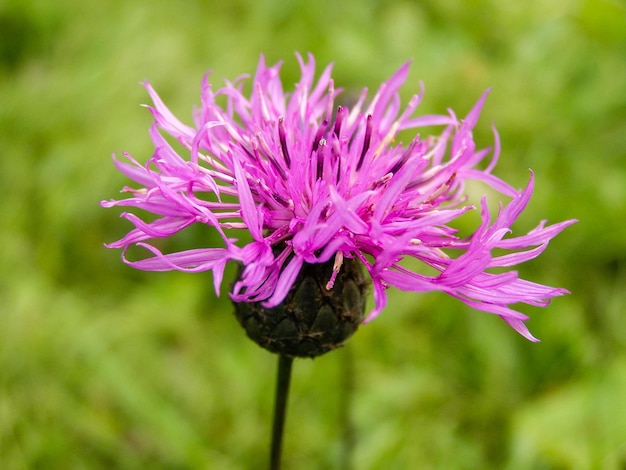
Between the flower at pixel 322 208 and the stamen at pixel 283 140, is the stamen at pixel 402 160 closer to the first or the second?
the flower at pixel 322 208

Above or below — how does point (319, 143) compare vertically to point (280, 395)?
above

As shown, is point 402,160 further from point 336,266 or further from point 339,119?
point 336,266

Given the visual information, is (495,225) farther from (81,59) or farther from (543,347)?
(81,59)

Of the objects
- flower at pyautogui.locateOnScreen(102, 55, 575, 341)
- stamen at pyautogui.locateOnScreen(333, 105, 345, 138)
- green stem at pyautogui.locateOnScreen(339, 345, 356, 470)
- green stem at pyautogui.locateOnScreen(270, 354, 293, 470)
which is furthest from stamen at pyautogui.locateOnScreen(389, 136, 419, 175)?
green stem at pyautogui.locateOnScreen(339, 345, 356, 470)

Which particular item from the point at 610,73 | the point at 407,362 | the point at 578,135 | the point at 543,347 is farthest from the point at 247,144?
the point at 610,73

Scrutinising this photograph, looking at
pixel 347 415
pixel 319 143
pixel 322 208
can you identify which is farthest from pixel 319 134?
pixel 347 415

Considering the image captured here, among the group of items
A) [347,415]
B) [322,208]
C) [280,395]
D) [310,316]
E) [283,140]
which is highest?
[283,140]

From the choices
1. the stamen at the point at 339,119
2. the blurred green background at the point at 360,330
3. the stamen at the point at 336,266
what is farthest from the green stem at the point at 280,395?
the blurred green background at the point at 360,330
